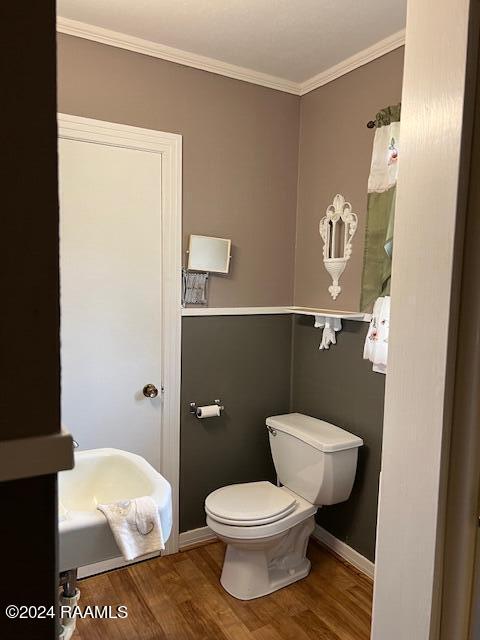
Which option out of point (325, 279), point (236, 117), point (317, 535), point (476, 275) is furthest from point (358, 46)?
point (317, 535)

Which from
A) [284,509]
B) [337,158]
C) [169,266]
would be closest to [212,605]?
[284,509]

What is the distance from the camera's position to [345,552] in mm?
2471

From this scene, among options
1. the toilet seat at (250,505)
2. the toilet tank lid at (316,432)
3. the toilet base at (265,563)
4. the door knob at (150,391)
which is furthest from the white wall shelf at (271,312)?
the toilet base at (265,563)

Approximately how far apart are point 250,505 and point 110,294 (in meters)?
1.17

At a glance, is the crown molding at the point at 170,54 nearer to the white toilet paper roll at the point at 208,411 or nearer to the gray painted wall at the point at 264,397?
the gray painted wall at the point at 264,397

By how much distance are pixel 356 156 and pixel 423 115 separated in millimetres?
1414

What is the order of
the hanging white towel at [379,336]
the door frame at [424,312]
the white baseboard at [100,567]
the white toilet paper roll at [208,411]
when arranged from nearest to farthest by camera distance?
the door frame at [424,312]
the hanging white towel at [379,336]
the white baseboard at [100,567]
the white toilet paper roll at [208,411]

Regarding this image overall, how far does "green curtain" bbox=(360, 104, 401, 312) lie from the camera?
2.09 metres

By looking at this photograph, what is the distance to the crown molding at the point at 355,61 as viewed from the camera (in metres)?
2.11

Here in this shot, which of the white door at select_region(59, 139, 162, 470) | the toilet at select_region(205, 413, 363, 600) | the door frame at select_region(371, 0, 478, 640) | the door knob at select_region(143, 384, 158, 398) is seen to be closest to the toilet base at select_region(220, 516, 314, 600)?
the toilet at select_region(205, 413, 363, 600)

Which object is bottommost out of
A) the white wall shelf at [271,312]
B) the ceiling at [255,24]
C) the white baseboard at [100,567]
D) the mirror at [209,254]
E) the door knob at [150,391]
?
the white baseboard at [100,567]

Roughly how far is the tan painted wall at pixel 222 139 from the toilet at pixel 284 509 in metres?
0.84

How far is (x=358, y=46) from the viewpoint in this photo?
2.21 metres

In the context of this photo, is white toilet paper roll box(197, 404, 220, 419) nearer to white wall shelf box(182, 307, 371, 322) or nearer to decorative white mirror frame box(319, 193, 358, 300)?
white wall shelf box(182, 307, 371, 322)
